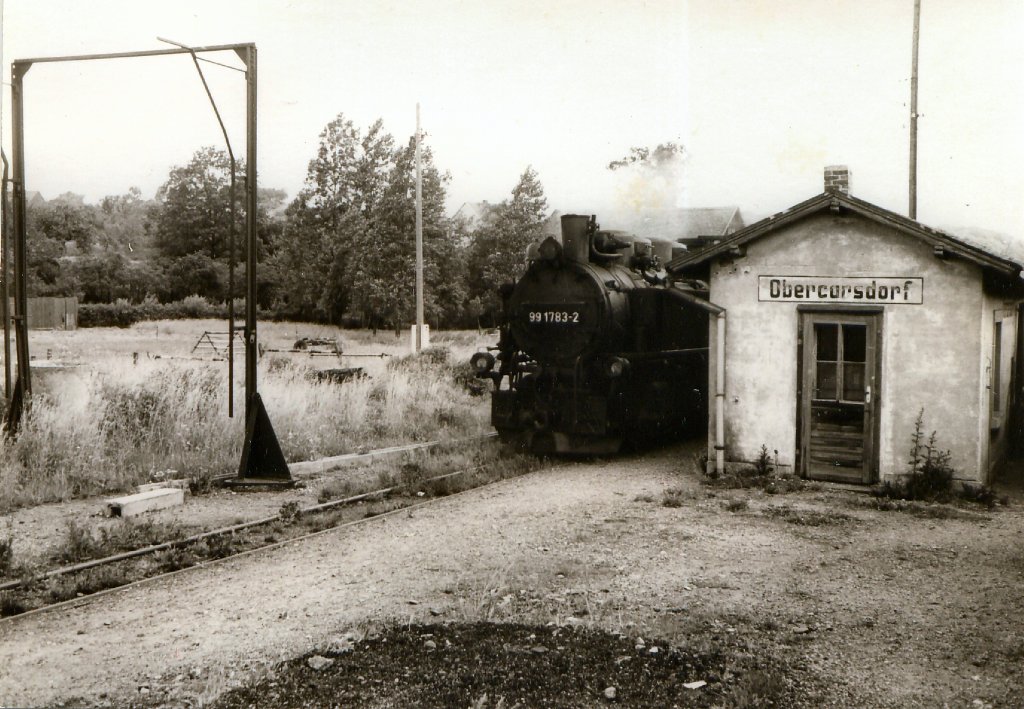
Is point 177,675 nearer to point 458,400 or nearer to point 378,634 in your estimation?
point 378,634

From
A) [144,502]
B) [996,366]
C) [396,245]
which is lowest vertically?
[144,502]

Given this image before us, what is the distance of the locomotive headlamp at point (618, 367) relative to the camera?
11.7 metres

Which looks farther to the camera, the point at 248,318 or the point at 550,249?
the point at 550,249

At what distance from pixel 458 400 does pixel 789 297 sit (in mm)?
8822

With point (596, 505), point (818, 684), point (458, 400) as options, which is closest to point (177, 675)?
point (818, 684)

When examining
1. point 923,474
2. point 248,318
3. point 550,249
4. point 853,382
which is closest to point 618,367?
point 550,249

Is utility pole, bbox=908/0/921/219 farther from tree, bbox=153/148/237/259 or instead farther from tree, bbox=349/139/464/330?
tree, bbox=153/148/237/259

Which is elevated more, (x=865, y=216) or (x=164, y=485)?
(x=865, y=216)

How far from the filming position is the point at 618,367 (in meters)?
11.7

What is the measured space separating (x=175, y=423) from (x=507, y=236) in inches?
997

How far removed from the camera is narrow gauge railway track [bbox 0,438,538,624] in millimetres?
6410

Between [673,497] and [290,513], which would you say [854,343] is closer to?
[673,497]

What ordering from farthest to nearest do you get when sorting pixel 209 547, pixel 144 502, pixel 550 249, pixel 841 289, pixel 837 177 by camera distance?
pixel 550 249, pixel 837 177, pixel 841 289, pixel 144 502, pixel 209 547

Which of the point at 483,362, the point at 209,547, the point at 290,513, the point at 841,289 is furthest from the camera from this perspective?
the point at 483,362
